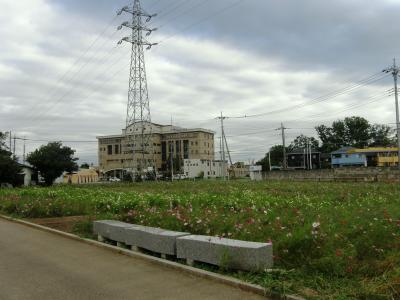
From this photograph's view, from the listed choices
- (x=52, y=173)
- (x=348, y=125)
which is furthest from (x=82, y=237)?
(x=348, y=125)

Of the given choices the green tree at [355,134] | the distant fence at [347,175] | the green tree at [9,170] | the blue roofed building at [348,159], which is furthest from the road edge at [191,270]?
the green tree at [355,134]

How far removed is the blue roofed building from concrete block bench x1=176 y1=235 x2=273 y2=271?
94.6 m

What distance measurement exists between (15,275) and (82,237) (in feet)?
13.0

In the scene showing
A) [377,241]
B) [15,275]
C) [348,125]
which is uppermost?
[348,125]

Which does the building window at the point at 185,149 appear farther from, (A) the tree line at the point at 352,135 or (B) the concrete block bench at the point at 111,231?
(B) the concrete block bench at the point at 111,231

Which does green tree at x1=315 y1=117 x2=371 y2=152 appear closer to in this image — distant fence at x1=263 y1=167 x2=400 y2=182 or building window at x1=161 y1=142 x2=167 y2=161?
building window at x1=161 y1=142 x2=167 y2=161

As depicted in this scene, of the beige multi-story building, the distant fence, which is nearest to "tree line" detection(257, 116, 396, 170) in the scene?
the beige multi-story building

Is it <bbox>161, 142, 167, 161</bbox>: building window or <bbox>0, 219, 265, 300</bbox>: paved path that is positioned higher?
<bbox>161, 142, 167, 161</bbox>: building window

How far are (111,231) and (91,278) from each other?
3.20 meters

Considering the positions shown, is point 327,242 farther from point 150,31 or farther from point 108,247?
point 150,31

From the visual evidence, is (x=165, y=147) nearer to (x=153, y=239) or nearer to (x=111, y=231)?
(x=111, y=231)

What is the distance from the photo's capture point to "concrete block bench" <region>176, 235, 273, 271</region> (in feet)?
21.8

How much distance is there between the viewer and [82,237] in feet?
38.2

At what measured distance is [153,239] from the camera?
28.7ft
